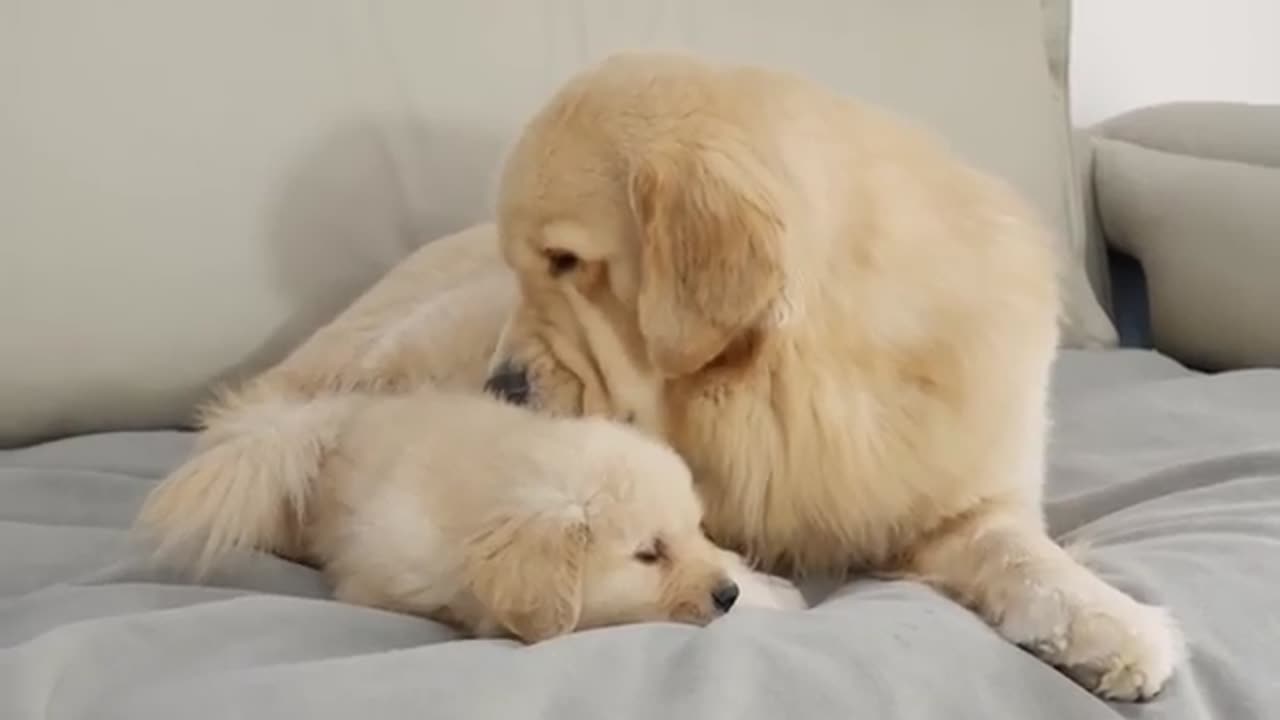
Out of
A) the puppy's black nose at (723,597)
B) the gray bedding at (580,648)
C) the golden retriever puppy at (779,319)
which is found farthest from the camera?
the golden retriever puppy at (779,319)

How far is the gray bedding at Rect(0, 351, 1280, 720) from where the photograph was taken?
0.88 m

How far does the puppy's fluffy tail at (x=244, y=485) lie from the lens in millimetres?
1193

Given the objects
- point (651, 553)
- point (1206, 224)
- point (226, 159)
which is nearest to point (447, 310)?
point (226, 159)

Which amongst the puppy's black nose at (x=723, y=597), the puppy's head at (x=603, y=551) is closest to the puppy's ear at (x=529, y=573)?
the puppy's head at (x=603, y=551)

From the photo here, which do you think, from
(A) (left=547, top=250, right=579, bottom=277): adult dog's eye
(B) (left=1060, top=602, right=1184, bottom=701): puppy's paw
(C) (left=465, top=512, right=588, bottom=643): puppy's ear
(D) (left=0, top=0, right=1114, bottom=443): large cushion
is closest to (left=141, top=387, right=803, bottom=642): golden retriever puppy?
(C) (left=465, top=512, right=588, bottom=643): puppy's ear

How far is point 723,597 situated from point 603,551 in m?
0.10

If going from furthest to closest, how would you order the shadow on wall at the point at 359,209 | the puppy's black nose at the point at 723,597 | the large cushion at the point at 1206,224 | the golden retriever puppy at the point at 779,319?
the large cushion at the point at 1206,224 → the shadow on wall at the point at 359,209 → the golden retriever puppy at the point at 779,319 → the puppy's black nose at the point at 723,597

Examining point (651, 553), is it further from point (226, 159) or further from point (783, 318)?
point (226, 159)

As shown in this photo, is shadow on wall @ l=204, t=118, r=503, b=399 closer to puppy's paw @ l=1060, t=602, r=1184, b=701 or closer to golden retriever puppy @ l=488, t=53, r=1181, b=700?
golden retriever puppy @ l=488, t=53, r=1181, b=700

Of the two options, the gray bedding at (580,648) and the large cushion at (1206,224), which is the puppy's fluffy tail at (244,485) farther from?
the large cushion at (1206,224)

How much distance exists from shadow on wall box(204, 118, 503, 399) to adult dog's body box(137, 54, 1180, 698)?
36 centimetres

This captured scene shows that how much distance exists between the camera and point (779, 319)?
4.03 ft

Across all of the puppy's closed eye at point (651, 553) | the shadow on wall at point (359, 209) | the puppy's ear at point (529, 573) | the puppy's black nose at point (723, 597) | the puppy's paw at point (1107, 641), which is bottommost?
the puppy's paw at point (1107, 641)

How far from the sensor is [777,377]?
4.20 feet
